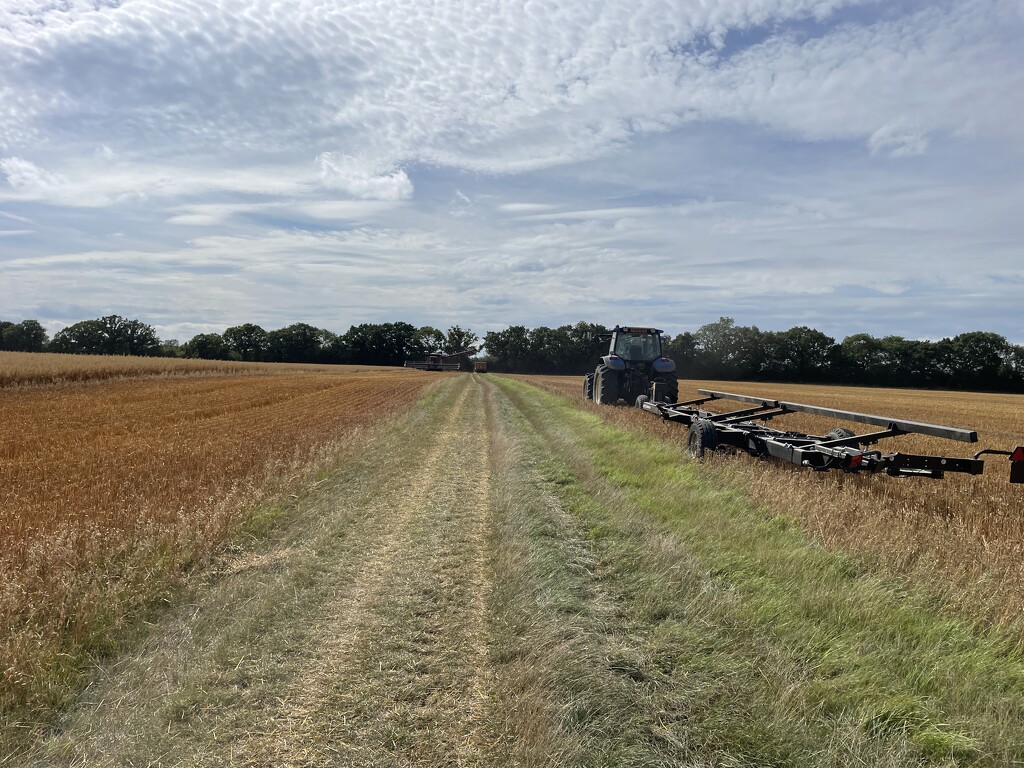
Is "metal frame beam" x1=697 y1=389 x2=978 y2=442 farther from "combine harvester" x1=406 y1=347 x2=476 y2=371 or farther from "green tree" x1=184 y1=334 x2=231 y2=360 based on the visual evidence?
"green tree" x1=184 y1=334 x2=231 y2=360

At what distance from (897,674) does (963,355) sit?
277 feet

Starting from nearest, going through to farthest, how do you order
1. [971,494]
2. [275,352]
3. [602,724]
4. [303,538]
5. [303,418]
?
[602,724] < [303,538] < [971,494] < [303,418] < [275,352]

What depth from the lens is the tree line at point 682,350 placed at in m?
70.1

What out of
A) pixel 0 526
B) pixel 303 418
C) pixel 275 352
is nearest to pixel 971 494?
pixel 0 526

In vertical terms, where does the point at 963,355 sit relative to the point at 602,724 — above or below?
above

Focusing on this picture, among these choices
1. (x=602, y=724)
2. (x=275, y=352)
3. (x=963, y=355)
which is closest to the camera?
(x=602, y=724)

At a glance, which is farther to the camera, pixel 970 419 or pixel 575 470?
pixel 970 419

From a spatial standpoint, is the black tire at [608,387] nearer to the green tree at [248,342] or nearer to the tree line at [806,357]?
the tree line at [806,357]

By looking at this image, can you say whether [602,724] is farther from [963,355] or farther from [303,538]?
[963,355]

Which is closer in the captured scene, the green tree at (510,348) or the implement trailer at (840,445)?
the implement trailer at (840,445)

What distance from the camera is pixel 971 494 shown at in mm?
7598

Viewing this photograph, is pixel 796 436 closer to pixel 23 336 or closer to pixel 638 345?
pixel 638 345

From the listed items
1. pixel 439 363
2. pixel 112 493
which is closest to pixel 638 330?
pixel 112 493

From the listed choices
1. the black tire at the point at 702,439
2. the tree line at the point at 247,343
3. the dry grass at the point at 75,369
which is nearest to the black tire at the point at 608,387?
the black tire at the point at 702,439
